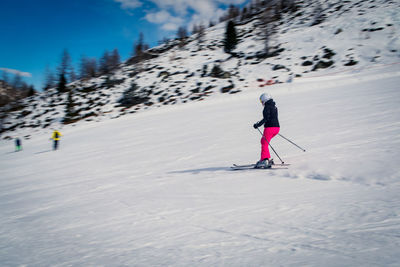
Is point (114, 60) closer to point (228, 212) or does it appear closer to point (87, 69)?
point (87, 69)

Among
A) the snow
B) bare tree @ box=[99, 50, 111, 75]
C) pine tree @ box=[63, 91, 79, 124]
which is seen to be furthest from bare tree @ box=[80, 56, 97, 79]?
the snow

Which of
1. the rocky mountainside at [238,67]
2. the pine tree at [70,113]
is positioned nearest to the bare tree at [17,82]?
the rocky mountainside at [238,67]

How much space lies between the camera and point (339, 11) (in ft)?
187

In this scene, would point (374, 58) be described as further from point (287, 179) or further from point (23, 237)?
point (23, 237)

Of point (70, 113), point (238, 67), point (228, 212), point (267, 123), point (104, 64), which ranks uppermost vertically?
point (104, 64)

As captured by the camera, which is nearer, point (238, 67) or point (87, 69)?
point (238, 67)

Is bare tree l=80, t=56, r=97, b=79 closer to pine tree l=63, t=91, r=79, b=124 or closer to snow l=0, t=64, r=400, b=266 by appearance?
pine tree l=63, t=91, r=79, b=124

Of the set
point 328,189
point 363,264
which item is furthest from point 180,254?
point 328,189

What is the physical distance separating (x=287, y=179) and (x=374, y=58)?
3828 cm

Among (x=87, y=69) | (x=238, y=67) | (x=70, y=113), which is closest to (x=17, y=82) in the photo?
(x=87, y=69)

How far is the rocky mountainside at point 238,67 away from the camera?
3522 centimetres

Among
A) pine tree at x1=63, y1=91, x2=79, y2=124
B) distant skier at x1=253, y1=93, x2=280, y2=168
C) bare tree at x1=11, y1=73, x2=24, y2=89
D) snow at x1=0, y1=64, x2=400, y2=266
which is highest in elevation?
bare tree at x1=11, y1=73, x2=24, y2=89

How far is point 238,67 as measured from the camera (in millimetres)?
45500

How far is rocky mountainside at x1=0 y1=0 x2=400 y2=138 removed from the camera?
35219 millimetres
